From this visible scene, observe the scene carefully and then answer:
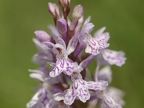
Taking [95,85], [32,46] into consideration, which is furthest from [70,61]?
[32,46]

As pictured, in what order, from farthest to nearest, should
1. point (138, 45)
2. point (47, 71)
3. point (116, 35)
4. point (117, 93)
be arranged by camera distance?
point (116, 35) → point (138, 45) → point (117, 93) → point (47, 71)

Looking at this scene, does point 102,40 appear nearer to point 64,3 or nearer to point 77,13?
point 77,13

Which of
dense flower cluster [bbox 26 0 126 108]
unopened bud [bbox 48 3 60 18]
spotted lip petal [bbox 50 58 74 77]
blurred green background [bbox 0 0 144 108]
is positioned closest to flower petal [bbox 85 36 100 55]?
dense flower cluster [bbox 26 0 126 108]

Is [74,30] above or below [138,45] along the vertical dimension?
below

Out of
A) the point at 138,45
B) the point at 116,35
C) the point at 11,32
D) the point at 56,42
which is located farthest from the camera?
the point at 11,32

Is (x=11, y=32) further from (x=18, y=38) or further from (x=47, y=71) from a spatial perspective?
(x=47, y=71)

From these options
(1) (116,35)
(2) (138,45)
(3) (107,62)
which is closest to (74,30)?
(3) (107,62)

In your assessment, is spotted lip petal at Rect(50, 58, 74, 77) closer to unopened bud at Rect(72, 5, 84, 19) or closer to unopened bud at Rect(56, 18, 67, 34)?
unopened bud at Rect(56, 18, 67, 34)
